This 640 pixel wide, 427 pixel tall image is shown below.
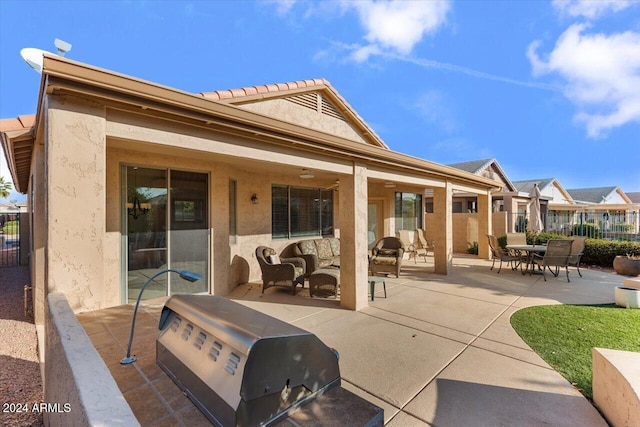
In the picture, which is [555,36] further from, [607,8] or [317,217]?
[317,217]

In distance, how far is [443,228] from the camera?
29.7 ft

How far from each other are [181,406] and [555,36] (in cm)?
1462

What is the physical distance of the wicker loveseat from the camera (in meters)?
8.03

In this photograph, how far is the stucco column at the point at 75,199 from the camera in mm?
2576

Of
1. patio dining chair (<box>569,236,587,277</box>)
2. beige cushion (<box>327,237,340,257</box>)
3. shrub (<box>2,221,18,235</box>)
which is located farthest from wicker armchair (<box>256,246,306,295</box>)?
shrub (<box>2,221,18,235</box>)

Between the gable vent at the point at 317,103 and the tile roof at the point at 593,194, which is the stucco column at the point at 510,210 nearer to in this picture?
the gable vent at the point at 317,103

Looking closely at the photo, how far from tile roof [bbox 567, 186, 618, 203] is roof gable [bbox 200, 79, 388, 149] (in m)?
35.4

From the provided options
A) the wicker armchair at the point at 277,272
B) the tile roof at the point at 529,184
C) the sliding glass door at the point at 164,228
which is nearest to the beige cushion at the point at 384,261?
the wicker armchair at the point at 277,272

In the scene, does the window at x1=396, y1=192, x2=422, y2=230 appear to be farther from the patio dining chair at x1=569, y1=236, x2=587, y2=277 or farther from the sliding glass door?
the sliding glass door

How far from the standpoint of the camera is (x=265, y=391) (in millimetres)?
1628

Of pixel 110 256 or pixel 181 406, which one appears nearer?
pixel 181 406

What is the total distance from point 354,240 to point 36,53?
5484 millimetres

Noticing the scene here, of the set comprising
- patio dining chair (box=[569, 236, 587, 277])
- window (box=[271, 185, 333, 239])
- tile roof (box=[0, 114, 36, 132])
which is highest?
tile roof (box=[0, 114, 36, 132])

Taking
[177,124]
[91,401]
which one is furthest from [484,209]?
[91,401]
